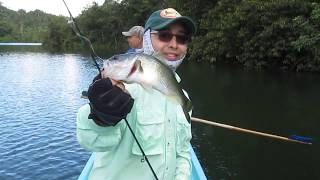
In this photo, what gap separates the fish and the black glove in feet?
0.21

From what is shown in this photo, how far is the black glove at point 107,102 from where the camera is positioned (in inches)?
88.6

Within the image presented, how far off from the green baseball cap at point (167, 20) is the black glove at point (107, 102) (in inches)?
36.0

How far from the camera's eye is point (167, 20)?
307cm

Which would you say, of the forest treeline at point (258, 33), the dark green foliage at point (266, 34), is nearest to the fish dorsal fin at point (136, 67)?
the forest treeline at point (258, 33)

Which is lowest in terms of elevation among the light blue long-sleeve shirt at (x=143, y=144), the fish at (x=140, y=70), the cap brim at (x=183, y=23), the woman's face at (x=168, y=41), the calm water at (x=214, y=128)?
the calm water at (x=214, y=128)

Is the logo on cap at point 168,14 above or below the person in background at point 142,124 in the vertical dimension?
above

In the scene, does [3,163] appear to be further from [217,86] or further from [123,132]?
[217,86]

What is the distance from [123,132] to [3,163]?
9388 mm

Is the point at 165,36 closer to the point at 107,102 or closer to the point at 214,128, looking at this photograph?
the point at 107,102

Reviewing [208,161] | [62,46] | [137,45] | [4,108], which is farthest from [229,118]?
[62,46]

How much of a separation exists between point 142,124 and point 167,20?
0.82 metres

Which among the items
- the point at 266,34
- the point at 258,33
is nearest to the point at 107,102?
the point at 266,34

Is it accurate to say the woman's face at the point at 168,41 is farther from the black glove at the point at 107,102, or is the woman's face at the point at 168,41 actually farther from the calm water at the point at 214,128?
the calm water at the point at 214,128

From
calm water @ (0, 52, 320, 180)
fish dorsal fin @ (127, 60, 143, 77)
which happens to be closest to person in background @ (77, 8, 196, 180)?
fish dorsal fin @ (127, 60, 143, 77)
